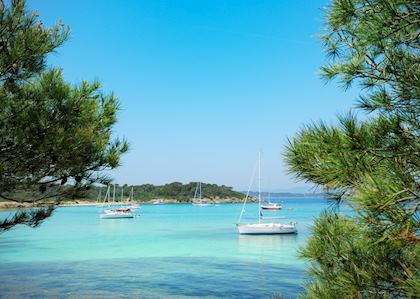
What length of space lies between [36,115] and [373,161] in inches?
138

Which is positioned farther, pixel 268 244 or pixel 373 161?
pixel 268 244

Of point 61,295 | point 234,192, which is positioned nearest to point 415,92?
point 61,295

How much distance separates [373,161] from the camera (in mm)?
2086

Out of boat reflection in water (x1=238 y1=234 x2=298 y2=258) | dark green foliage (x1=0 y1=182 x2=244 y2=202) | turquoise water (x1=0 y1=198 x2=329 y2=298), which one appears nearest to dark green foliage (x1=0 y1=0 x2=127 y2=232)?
turquoise water (x1=0 y1=198 x2=329 y2=298)

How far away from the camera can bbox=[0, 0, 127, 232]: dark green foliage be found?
4.22m

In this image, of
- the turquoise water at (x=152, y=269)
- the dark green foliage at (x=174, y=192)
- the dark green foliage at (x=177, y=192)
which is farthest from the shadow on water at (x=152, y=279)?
the dark green foliage at (x=174, y=192)

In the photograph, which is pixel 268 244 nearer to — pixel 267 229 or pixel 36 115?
pixel 267 229

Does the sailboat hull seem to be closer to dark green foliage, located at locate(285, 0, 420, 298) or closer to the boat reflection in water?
the boat reflection in water

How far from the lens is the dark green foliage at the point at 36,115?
13.8ft

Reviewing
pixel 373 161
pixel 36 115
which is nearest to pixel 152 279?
pixel 36 115

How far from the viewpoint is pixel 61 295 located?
11469mm

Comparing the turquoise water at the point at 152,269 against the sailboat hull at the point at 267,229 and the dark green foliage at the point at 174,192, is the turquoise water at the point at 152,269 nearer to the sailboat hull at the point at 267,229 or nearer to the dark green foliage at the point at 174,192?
the sailboat hull at the point at 267,229

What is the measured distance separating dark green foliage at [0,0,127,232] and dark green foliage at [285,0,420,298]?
298 cm

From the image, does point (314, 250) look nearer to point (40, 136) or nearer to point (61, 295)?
point (40, 136)
